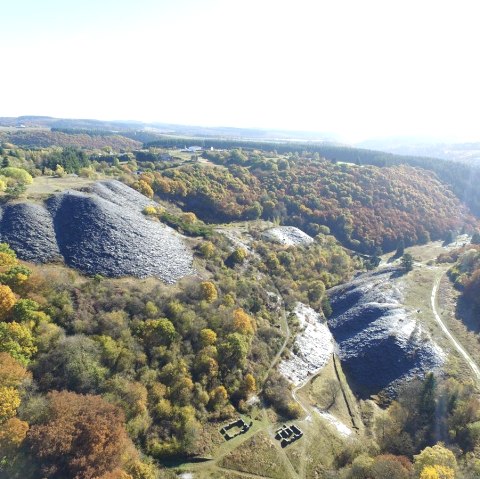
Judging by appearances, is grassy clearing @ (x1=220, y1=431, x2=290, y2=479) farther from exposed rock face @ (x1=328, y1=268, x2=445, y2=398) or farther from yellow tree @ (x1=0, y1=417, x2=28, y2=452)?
exposed rock face @ (x1=328, y1=268, x2=445, y2=398)

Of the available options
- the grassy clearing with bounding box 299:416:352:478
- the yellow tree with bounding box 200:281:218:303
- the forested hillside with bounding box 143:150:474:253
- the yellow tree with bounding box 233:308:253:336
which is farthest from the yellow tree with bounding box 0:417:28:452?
the forested hillside with bounding box 143:150:474:253

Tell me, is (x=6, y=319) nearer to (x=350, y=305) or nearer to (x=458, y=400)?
(x=458, y=400)

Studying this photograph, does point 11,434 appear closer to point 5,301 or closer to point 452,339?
point 5,301

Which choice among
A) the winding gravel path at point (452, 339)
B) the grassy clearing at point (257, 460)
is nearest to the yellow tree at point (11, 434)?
the grassy clearing at point (257, 460)

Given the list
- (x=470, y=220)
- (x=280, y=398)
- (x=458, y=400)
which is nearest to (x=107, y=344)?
(x=280, y=398)

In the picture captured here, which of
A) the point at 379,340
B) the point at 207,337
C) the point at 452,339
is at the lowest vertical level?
the point at 379,340

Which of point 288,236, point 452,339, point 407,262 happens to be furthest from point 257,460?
point 288,236
